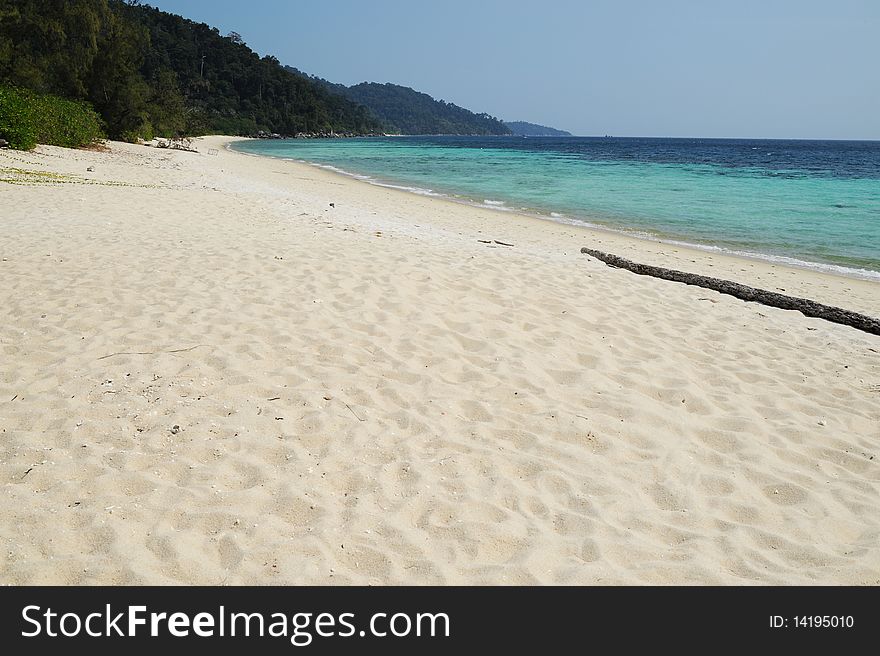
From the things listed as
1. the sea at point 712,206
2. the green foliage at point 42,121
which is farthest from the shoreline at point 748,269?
the green foliage at point 42,121

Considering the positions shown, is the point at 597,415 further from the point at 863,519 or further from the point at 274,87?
the point at 274,87

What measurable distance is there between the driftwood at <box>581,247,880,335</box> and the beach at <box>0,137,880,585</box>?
0.26 metres

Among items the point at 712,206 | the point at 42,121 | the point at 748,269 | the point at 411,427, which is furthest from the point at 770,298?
the point at 42,121

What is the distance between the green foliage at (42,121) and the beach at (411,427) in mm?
15823

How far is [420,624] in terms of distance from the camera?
231 centimetres

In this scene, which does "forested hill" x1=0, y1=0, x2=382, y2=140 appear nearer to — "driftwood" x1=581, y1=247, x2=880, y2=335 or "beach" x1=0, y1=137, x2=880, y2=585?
"beach" x1=0, y1=137, x2=880, y2=585

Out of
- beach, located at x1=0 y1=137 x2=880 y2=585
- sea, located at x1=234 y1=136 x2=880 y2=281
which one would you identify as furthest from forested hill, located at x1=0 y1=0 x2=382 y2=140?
beach, located at x1=0 y1=137 x2=880 y2=585

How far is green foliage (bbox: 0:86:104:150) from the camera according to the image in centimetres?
1884

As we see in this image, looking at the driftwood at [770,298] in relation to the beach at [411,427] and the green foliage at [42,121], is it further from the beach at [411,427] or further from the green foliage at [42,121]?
the green foliage at [42,121]

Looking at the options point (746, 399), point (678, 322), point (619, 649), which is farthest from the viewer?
point (678, 322)

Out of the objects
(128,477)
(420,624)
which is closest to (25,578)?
(128,477)

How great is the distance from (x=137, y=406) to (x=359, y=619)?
2243mm

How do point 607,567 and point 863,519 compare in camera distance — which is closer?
point 607,567

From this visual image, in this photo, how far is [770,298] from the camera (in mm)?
7406
